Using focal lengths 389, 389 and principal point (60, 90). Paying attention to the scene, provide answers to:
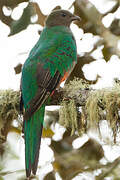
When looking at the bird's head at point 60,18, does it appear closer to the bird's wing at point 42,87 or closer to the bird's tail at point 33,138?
the bird's wing at point 42,87

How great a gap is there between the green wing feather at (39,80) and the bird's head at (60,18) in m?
0.67

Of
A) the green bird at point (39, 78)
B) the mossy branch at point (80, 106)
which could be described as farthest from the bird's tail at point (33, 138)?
the mossy branch at point (80, 106)

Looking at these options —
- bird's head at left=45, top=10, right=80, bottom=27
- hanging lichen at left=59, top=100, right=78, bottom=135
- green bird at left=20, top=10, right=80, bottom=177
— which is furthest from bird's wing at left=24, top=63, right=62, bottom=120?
bird's head at left=45, top=10, right=80, bottom=27

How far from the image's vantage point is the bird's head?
4573mm

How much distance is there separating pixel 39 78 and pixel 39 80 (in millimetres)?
21

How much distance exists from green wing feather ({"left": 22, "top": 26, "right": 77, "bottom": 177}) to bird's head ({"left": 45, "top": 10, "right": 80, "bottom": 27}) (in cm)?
67

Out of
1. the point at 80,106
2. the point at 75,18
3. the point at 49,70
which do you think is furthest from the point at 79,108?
the point at 75,18

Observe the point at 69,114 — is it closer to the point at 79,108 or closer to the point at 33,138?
the point at 79,108

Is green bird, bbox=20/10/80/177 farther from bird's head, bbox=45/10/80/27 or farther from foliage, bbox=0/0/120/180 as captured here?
bird's head, bbox=45/10/80/27

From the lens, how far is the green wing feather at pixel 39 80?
9.95ft

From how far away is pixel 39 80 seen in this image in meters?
3.22

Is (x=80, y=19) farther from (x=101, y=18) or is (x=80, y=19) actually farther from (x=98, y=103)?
(x=98, y=103)

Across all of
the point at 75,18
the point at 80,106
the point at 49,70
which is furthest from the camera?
the point at 75,18

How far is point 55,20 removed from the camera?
4605 millimetres
